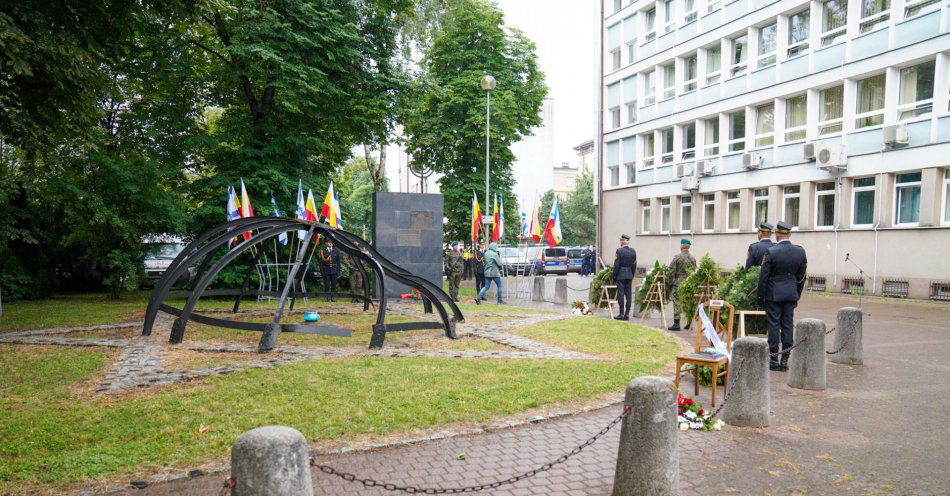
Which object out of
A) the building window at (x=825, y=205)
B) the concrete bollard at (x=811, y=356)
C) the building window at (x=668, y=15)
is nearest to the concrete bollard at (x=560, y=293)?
the building window at (x=825, y=205)

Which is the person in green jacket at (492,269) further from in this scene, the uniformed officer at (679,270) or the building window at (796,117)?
the building window at (796,117)

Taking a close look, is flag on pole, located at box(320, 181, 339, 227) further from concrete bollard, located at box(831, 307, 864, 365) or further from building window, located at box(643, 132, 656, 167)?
building window, located at box(643, 132, 656, 167)

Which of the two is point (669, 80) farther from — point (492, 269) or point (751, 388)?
point (751, 388)

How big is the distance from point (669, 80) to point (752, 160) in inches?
377

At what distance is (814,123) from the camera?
25.8m

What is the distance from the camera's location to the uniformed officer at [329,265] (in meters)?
21.4

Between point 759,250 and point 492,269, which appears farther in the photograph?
point 492,269

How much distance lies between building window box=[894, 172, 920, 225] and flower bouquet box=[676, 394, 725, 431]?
2009 cm

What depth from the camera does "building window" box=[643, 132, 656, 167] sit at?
121 ft

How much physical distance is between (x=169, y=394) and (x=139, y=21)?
8.92m

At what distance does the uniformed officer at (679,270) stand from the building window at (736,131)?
17479mm

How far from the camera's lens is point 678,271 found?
1527 cm

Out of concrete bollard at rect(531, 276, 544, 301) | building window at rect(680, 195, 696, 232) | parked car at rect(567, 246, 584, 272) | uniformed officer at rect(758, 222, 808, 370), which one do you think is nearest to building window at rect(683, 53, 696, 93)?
building window at rect(680, 195, 696, 232)

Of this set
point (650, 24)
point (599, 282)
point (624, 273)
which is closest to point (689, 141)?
point (650, 24)
